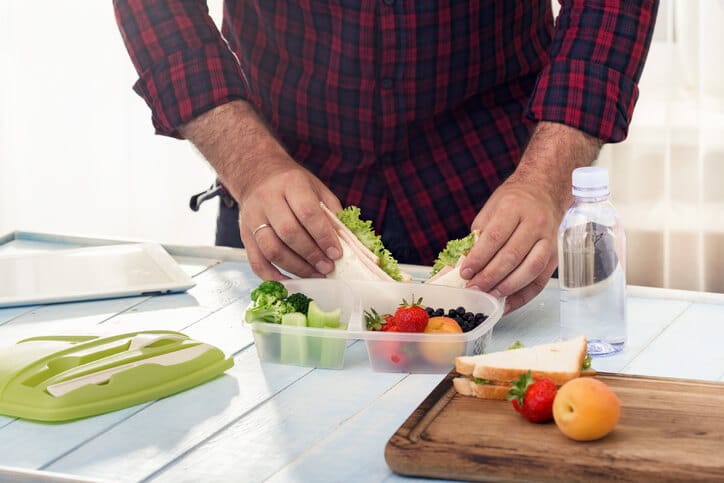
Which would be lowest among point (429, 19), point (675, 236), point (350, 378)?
point (675, 236)

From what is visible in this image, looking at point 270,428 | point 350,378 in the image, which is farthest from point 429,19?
point 270,428

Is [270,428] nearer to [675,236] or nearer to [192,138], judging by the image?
[192,138]

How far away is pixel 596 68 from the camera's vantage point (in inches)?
73.9

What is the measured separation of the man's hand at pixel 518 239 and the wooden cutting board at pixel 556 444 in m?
0.36

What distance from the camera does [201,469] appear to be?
3.93 ft

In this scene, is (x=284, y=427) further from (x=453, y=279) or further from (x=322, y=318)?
(x=453, y=279)

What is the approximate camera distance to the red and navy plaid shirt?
1.92 m

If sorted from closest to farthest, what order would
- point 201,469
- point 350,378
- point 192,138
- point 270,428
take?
point 201,469, point 270,428, point 350,378, point 192,138

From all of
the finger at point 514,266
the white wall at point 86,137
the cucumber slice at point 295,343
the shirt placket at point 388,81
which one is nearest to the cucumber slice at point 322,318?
the cucumber slice at point 295,343

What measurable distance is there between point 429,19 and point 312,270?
0.57 meters

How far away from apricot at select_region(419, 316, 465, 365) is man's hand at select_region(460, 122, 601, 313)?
0.16 meters

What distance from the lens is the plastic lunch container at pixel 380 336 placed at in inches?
57.9

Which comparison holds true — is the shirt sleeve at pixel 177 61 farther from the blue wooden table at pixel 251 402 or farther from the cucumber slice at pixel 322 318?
the cucumber slice at pixel 322 318

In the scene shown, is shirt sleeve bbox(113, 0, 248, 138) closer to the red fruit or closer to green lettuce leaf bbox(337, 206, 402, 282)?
green lettuce leaf bbox(337, 206, 402, 282)
